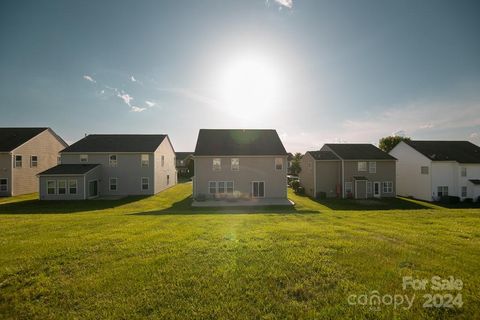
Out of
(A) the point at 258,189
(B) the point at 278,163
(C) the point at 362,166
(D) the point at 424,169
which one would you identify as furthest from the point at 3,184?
(D) the point at 424,169

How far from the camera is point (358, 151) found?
3231 cm

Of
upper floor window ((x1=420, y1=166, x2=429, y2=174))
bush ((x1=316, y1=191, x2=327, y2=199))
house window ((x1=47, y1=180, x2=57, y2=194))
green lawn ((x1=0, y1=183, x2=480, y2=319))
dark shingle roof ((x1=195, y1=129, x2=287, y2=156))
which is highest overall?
dark shingle roof ((x1=195, y1=129, x2=287, y2=156))

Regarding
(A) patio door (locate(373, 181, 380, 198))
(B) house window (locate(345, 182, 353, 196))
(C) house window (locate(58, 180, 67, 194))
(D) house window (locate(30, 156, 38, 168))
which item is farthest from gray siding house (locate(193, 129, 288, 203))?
(D) house window (locate(30, 156, 38, 168))

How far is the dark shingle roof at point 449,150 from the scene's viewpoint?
3062 cm

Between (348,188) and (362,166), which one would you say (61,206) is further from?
(362,166)

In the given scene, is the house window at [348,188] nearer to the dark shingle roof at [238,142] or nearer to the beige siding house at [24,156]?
the dark shingle roof at [238,142]

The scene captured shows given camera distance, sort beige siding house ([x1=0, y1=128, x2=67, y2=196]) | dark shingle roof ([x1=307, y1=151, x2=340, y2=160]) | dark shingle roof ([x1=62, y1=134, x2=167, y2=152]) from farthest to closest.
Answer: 1. dark shingle roof ([x1=62, y1=134, x2=167, y2=152])
2. dark shingle roof ([x1=307, y1=151, x2=340, y2=160])
3. beige siding house ([x1=0, y1=128, x2=67, y2=196])

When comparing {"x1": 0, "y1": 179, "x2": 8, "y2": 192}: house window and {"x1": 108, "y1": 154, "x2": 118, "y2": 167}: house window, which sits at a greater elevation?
{"x1": 108, "y1": 154, "x2": 118, "y2": 167}: house window

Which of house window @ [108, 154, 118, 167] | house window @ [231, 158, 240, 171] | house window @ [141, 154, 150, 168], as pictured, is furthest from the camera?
house window @ [141, 154, 150, 168]

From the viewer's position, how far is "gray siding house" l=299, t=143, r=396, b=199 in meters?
29.9

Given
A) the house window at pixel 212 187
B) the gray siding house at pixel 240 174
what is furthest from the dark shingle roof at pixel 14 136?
the house window at pixel 212 187

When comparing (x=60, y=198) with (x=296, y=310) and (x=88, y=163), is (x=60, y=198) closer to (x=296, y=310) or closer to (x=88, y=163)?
(x=88, y=163)

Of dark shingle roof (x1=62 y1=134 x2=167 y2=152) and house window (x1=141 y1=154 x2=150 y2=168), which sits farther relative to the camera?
house window (x1=141 y1=154 x2=150 y2=168)

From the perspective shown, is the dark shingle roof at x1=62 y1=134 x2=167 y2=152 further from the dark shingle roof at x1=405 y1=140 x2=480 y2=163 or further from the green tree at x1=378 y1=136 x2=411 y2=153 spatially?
the green tree at x1=378 y1=136 x2=411 y2=153
